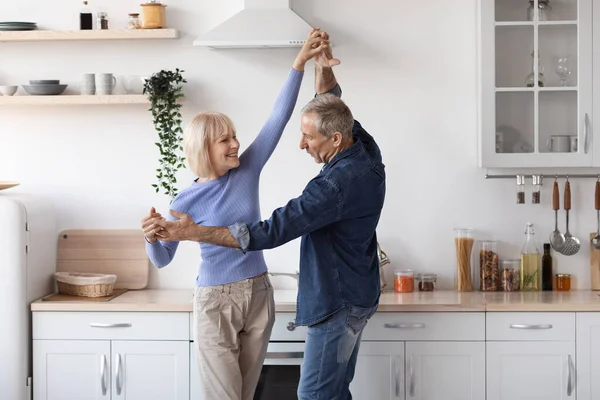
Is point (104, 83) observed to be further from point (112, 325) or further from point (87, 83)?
point (112, 325)

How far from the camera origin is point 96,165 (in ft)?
14.5

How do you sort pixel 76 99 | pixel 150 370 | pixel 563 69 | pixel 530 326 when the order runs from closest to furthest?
1. pixel 530 326
2. pixel 150 370
3. pixel 563 69
4. pixel 76 99

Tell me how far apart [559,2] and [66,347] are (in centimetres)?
266

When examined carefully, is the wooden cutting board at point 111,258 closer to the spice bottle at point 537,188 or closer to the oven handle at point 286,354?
the oven handle at point 286,354

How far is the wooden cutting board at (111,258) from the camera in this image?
4.37 metres

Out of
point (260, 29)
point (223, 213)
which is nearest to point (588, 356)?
point (223, 213)

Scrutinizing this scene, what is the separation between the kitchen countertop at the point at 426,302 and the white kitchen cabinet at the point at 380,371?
0.18 metres

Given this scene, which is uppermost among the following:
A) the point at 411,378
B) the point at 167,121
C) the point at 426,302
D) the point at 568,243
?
the point at 167,121

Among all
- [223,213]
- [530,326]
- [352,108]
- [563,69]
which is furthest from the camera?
[352,108]

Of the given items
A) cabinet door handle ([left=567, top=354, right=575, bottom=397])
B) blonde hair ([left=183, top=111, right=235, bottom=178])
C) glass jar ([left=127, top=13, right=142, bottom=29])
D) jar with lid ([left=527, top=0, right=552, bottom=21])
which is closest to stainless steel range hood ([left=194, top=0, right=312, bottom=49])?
glass jar ([left=127, top=13, right=142, bottom=29])

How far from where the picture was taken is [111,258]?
4.38 metres

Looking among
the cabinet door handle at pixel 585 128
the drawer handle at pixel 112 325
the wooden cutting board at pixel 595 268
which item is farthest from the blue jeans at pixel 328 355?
the wooden cutting board at pixel 595 268

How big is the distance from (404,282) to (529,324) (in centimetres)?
63

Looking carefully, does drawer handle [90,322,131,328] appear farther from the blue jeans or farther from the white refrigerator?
the blue jeans
